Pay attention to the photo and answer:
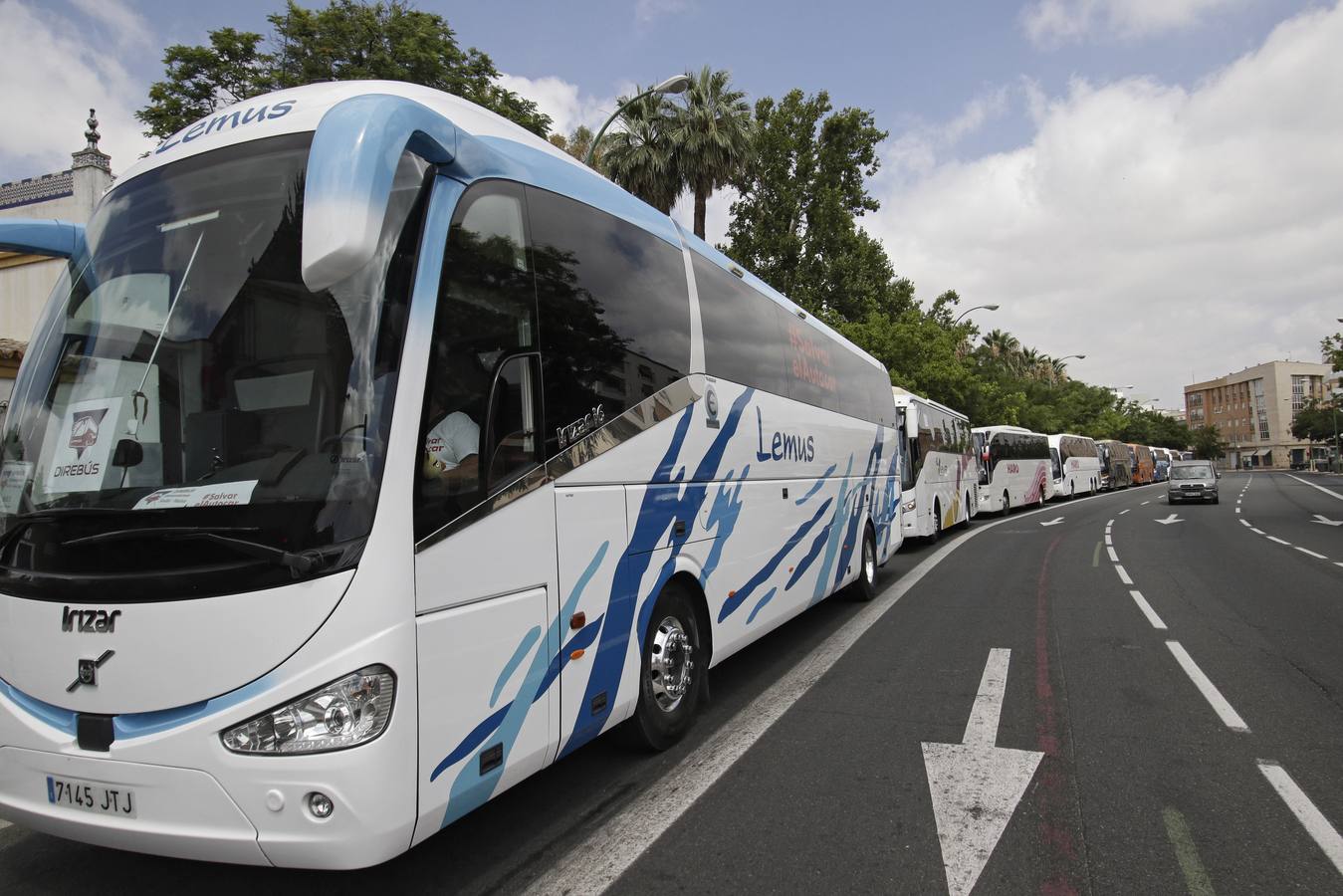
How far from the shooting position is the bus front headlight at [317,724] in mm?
2523

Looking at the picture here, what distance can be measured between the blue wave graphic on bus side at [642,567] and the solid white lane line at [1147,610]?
228 inches

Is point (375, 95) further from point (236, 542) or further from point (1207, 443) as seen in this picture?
point (1207, 443)

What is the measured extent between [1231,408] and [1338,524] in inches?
6364

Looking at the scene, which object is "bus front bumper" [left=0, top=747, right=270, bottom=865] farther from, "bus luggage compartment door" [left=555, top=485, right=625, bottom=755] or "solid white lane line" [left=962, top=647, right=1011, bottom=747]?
"solid white lane line" [left=962, top=647, right=1011, bottom=747]

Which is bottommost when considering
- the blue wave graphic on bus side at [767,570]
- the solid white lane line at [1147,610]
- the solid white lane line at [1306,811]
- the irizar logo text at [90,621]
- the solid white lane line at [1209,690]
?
the solid white lane line at [1306,811]

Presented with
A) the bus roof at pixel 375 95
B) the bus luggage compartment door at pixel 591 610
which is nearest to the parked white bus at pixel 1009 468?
the bus luggage compartment door at pixel 591 610

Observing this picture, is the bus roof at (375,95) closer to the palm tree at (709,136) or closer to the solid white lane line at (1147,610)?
the solid white lane line at (1147,610)

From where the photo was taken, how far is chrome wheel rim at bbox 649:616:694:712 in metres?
4.67

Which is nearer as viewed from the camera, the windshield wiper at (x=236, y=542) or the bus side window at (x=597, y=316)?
the windshield wiper at (x=236, y=542)

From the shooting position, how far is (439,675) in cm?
282

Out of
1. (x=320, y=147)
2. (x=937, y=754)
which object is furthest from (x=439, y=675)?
(x=937, y=754)

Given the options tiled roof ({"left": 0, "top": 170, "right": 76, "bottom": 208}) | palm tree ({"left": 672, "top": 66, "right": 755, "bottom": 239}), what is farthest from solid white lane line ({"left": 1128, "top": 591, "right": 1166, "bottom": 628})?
tiled roof ({"left": 0, "top": 170, "right": 76, "bottom": 208})

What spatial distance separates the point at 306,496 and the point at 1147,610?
9.47 metres

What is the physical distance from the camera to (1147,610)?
357 inches
